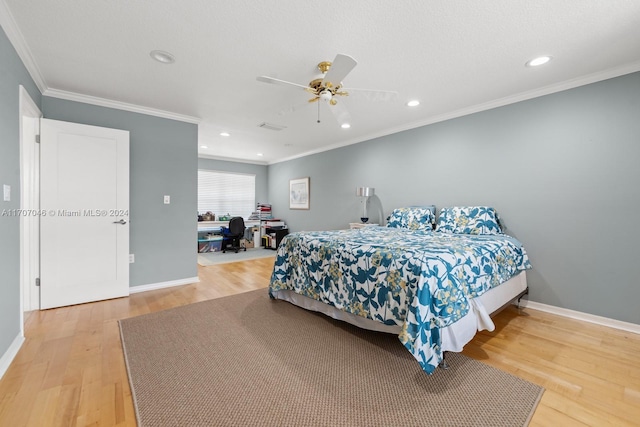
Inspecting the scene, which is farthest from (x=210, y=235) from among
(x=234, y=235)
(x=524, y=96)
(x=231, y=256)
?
(x=524, y=96)

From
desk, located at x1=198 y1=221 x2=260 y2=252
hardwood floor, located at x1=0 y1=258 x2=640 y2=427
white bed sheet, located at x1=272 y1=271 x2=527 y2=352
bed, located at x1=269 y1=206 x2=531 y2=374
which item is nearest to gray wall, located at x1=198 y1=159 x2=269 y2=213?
desk, located at x1=198 y1=221 x2=260 y2=252

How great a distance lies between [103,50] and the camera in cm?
226

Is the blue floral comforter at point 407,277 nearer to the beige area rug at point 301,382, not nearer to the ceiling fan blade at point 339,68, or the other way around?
the beige area rug at point 301,382

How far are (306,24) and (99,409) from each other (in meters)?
2.66

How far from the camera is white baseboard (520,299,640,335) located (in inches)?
96.9

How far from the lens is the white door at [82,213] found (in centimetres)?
289

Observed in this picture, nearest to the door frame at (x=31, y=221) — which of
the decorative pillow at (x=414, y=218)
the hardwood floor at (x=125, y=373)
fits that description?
the hardwood floor at (x=125, y=373)

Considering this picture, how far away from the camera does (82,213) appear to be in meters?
3.05

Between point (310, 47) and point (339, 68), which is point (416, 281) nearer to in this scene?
point (339, 68)

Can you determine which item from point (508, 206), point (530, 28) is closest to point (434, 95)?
point (530, 28)

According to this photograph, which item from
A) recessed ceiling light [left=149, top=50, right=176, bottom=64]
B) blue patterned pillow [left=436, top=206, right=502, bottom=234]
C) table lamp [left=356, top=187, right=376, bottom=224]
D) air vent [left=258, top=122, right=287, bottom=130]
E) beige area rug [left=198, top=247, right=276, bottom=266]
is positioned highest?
air vent [left=258, top=122, right=287, bottom=130]

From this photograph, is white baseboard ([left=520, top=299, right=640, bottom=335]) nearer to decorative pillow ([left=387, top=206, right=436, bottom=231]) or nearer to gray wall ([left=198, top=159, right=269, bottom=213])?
decorative pillow ([left=387, top=206, right=436, bottom=231])

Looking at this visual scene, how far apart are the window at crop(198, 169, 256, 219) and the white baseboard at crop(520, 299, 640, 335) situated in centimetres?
637

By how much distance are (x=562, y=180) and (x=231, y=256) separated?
5635 mm
